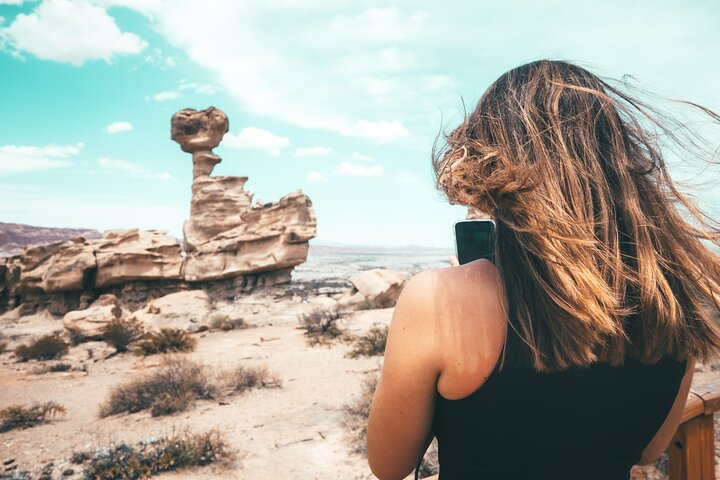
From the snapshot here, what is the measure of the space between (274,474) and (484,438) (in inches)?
162

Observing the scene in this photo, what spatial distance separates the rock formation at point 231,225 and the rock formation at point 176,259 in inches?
1.8

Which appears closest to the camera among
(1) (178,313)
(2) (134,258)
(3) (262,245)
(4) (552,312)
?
(4) (552,312)

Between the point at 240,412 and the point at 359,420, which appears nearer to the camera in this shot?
the point at 359,420

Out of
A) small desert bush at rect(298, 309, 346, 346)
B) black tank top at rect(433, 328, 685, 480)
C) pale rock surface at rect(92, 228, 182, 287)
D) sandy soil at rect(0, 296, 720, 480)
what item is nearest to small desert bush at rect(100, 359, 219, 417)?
sandy soil at rect(0, 296, 720, 480)

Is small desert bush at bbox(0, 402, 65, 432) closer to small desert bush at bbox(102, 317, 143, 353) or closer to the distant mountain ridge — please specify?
small desert bush at bbox(102, 317, 143, 353)

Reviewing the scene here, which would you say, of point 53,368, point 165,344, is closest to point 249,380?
point 165,344

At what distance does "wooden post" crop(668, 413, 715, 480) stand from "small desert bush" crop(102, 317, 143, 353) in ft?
39.3

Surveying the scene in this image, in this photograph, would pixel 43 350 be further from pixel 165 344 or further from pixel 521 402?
pixel 521 402

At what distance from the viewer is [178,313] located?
1455 cm

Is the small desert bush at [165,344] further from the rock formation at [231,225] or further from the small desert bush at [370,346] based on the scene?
the rock formation at [231,225]

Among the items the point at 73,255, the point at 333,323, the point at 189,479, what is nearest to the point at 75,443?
the point at 189,479

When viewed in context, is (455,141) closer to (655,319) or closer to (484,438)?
(655,319)

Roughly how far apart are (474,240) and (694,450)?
1.67 metres

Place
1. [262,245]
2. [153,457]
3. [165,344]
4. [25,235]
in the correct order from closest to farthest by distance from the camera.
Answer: [153,457] → [165,344] → [262,245] → [25,235]
